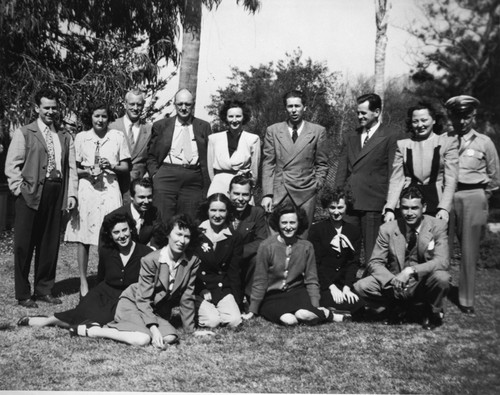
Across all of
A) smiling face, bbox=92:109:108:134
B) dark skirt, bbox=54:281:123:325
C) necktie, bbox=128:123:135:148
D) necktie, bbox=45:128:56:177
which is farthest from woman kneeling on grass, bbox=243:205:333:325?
necktie, bbox=45:128:56:177

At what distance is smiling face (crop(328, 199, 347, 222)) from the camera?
4.55m

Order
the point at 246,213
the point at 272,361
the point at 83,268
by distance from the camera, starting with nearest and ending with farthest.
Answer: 1. the point at 272,361
2. the point at 246,213
3. the point at 83,268

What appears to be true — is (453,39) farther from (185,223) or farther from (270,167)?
(185,223)

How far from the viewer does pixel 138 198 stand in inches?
173

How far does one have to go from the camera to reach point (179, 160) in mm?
4781

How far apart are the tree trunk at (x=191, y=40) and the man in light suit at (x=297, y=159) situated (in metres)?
1.00

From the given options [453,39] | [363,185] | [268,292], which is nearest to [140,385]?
[268,292]

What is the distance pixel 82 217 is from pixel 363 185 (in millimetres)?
2234

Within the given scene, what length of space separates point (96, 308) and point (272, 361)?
4.17 ft

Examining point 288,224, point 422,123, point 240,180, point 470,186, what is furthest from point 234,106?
point 470,186

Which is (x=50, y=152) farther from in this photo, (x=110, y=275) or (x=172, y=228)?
(x=172, y=228)

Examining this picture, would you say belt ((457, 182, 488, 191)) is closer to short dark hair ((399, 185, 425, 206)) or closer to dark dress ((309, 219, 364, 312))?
short dark hair ((399, 185, 425, 206))

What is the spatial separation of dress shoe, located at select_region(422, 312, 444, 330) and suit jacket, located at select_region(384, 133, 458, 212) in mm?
765

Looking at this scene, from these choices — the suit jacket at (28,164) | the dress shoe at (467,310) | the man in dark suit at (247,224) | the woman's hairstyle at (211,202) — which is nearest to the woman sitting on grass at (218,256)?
the woman's hairstyle at (211,202)
